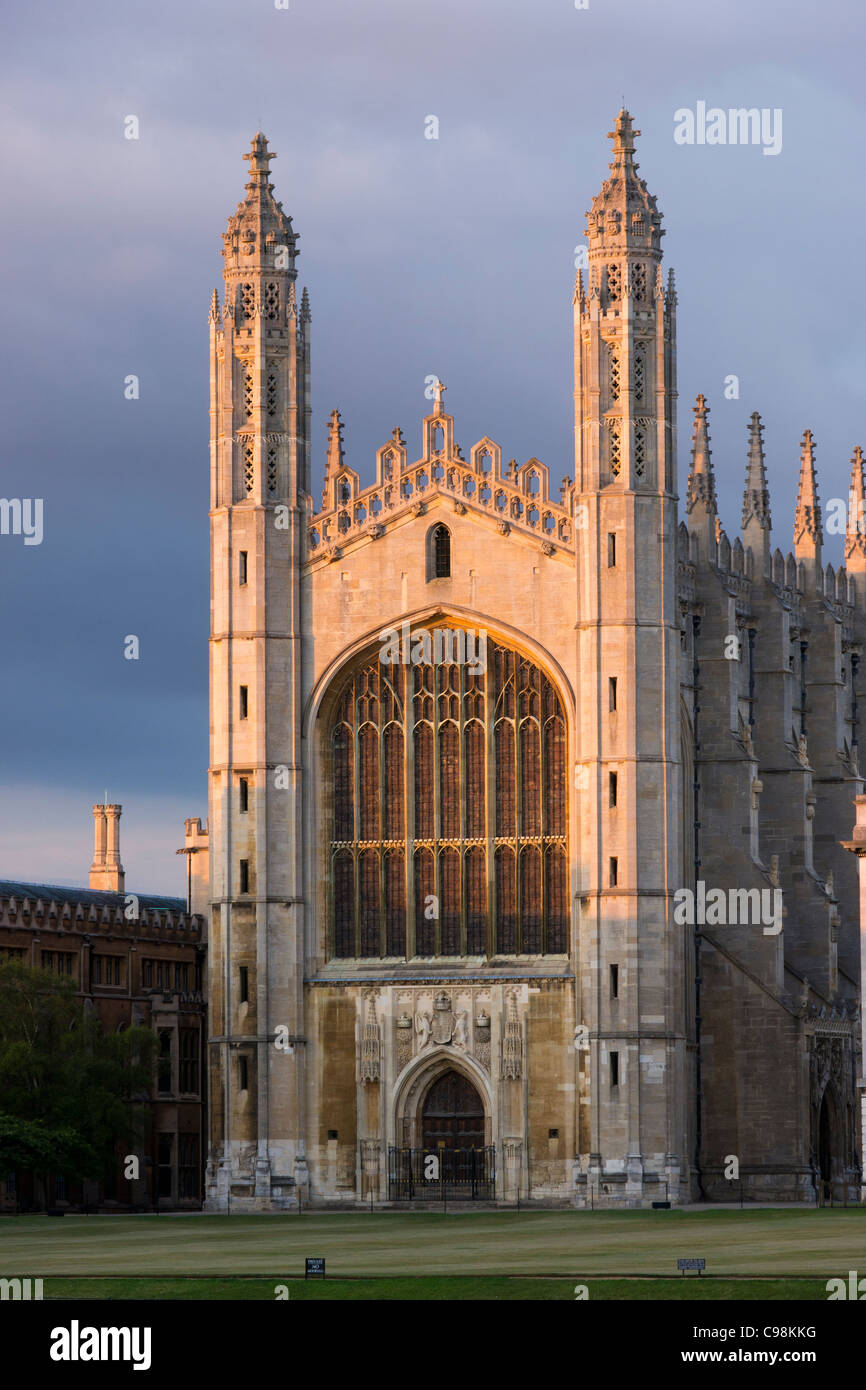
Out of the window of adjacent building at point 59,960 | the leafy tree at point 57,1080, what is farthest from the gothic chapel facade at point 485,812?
the window of adjacent building at point 59,960

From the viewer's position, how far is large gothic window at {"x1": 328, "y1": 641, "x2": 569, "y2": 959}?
9050cm

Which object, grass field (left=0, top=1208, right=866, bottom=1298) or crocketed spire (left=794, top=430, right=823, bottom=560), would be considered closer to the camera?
grass field (left=0, top=1208, right=866, bottom=1298)

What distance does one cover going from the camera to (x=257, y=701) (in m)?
91.8

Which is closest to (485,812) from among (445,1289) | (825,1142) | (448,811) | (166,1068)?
(448,811)

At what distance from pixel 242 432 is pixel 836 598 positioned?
25221mm

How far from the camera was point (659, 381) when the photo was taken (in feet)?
294

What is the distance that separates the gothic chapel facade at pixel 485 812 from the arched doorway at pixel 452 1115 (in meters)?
0.10

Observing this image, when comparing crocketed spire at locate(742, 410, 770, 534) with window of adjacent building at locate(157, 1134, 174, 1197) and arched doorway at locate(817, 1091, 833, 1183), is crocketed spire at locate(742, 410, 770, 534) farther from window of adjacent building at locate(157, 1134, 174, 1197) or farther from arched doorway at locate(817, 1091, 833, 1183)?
window of adjacent building at locate(157, 1134, 174, 1197)

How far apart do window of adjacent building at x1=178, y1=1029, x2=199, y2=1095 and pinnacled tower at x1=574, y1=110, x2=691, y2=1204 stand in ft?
74.5

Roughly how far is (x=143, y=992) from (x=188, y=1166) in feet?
20.1

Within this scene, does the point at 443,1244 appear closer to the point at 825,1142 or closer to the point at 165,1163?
the point at 825,1142

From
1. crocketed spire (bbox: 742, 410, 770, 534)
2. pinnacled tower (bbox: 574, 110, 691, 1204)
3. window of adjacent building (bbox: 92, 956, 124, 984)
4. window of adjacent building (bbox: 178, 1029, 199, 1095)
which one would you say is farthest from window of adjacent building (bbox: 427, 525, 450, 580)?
window of adjacent building (bbox: 178, 1029, 199, 1095)
